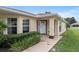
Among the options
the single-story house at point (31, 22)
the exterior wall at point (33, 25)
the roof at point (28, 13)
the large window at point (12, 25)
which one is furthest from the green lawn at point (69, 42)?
the large window at point (12, 25)

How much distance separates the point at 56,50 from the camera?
24.0ft

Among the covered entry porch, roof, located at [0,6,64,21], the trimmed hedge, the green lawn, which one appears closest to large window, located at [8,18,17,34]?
the trimmed hedge

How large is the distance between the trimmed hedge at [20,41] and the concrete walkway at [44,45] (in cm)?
15

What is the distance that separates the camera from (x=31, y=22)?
7512 mm

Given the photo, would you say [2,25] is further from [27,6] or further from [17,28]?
[27,6]

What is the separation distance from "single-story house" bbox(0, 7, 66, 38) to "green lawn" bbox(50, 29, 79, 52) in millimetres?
393

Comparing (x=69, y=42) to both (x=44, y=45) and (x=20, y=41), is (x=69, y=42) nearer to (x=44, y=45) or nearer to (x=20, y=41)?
(x=44, y=45)

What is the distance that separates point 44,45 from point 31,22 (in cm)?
92

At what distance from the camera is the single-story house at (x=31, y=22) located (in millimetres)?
7379

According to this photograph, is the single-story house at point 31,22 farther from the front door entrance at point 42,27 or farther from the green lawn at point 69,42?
the green lawn at point 69,42

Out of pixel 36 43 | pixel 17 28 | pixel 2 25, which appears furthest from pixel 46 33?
pixel 2 25

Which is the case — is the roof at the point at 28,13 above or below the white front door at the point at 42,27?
above
